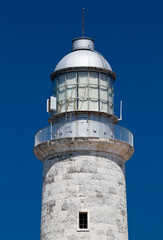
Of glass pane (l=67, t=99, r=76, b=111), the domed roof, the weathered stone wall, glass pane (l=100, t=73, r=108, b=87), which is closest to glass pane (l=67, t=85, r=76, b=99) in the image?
glass pane (l=67, t=99, r=76, b=111)

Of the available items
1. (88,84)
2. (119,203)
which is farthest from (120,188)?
(88,84)

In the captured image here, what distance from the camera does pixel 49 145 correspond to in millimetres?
31031

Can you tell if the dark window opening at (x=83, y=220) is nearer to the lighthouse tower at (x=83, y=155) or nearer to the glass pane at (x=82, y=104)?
the lighthouse tower at (x=83, y=155)

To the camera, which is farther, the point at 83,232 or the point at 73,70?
the point at 73,70

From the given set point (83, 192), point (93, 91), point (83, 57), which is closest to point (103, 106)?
point (93, 91)

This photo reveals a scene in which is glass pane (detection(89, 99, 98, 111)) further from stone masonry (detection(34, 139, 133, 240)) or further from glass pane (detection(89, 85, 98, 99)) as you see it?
stone masonry (detection(34, 139, 133, 240))

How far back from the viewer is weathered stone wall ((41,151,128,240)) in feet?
96.0

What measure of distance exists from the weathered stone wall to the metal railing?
0.96 meters

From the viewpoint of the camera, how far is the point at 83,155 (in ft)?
100

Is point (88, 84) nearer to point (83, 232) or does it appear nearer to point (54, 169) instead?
point (54, 169)

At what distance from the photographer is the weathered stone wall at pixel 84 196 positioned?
96.0ft

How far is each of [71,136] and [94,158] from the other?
1.59m

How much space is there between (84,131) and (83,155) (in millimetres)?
1254

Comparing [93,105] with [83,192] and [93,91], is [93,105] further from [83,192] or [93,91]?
[83,192]
